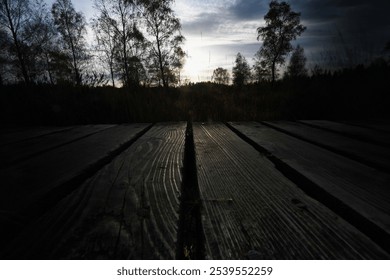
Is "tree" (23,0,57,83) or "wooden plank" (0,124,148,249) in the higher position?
"tree" (23,0,57,83)

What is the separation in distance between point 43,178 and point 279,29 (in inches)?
Result: 1271

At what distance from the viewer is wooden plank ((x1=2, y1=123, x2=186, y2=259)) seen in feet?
1.64

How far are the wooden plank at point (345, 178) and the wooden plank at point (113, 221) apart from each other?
0.53 meters

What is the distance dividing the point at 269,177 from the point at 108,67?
3125 cm

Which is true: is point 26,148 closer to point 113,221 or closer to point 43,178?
point 43,178

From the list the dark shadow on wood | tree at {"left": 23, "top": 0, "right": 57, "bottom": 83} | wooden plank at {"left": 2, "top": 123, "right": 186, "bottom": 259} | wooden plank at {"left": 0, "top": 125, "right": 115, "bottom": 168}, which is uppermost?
tree at {"left": 23, "top": 0, "right": 57, "bottom": 83}

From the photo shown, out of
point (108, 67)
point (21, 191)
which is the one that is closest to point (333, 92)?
point (21, 191)

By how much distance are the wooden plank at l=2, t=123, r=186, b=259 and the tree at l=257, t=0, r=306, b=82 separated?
2905cm

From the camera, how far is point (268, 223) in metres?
0.60

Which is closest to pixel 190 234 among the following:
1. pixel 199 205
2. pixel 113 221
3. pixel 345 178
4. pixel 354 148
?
pixel 199 205

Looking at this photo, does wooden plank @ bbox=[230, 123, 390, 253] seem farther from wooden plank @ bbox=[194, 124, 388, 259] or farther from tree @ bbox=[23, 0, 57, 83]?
tree @ bbox=[23, 0, 57, 83]

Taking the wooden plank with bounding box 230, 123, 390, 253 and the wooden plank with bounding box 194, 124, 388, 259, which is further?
the wooden plank with bounding box 230, 123, 390, 253

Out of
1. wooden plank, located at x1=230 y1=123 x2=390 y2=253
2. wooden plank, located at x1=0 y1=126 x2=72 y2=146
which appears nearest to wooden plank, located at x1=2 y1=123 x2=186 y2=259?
wooden plank, located at x1=230 y1=123 x2=390 y2=253
